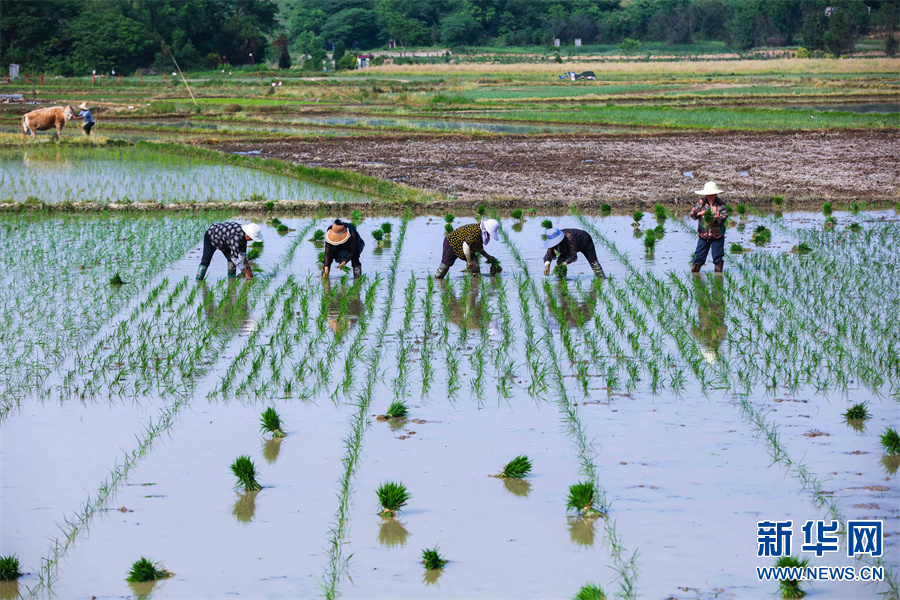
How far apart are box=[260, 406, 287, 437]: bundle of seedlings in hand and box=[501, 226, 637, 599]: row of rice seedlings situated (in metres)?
1.75

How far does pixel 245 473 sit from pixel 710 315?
15.2 feet

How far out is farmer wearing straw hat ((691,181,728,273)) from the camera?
363 inches

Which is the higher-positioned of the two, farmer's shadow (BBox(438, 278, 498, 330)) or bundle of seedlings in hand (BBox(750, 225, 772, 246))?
bundle of seedlings in hand (BBox(750, 225, 772, 246))

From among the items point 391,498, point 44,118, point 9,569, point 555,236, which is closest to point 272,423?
point 391,498

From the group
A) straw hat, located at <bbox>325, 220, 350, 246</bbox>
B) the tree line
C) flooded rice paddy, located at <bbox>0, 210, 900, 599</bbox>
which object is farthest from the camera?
the tree line

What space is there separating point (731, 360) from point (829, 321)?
141cm

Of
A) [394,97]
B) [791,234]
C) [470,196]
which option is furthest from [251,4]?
[791,234]

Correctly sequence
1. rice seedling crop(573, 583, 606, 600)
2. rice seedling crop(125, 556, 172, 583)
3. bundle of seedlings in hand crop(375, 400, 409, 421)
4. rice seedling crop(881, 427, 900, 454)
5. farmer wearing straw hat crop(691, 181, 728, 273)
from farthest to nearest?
farmer wearing straw hat crop(691, 181, 728, 273), bundle of seedlings in hand crop(375, 400, 409, 421), rice seedling crop(881, 427, 900, 454), rice seedling crop(125, 556, 172, 583), rice seedling crop(573, 583, 606, 600)

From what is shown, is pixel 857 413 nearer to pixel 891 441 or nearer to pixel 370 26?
pixel 891 441

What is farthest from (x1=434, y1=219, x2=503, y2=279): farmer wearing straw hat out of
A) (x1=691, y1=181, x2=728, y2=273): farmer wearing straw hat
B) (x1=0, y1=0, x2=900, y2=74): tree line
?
(x1=0, y1=0, x2=900, y2=74): tree line

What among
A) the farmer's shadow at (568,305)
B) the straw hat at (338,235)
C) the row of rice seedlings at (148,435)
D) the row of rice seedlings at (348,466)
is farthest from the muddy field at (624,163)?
the row of rice seedlings at (348,466)

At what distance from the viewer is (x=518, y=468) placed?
4805 mm

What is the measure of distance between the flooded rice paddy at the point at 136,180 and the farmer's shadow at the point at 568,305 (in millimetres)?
6673

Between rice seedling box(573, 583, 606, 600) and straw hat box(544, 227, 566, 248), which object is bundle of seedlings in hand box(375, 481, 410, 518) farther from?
straw hat box(544, 227, 566, 248)
